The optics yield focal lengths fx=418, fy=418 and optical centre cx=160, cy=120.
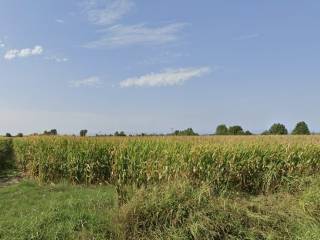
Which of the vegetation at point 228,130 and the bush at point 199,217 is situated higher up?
the vegetation at point 228,130

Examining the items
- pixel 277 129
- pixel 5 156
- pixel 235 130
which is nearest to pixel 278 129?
pixel 277 129

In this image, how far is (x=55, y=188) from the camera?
956cm

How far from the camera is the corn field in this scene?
8961 millimetres

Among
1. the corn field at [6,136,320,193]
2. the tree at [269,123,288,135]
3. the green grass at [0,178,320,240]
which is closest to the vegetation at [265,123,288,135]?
the tree at [269,123,288,135]

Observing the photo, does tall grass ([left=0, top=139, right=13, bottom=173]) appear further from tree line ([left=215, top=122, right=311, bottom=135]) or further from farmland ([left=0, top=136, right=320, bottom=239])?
tree line ([left=215, top=122, right=311, bottom=135])

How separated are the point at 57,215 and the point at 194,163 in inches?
133

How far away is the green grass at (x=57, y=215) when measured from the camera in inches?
245

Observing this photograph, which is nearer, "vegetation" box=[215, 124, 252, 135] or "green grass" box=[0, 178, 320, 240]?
"green grass" box=[0, 178, 320, 240]

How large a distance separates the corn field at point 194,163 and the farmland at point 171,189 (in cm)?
2

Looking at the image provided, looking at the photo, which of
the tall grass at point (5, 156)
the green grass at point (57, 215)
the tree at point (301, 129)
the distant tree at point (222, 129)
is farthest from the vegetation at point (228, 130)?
the green grass at point (57, 215)

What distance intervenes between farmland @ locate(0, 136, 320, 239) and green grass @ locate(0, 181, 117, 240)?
0.02m

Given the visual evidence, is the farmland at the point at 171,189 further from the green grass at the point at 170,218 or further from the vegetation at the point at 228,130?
the vegetation at the point at 228,130

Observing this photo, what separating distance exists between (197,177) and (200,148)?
2.24 feet

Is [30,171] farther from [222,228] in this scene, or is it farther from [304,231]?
[304,231]
